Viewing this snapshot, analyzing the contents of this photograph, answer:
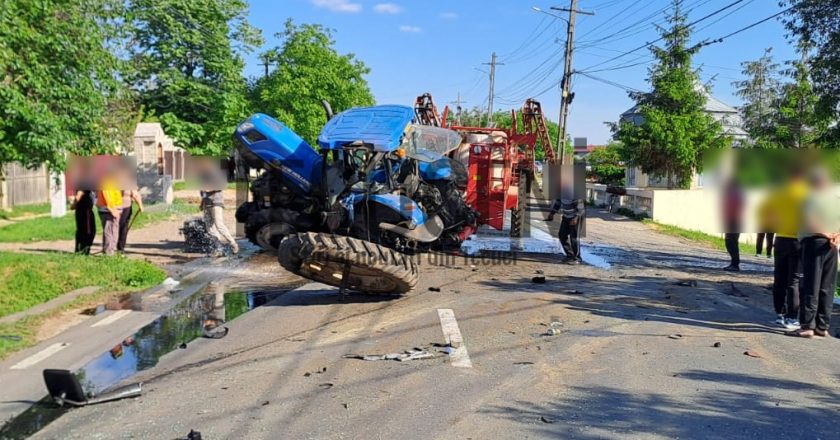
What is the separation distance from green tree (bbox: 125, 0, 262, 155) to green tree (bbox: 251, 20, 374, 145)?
3.80 ft

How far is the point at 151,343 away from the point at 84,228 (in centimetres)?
523

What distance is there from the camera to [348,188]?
898 cm

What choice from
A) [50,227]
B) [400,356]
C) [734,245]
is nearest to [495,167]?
[734,245]

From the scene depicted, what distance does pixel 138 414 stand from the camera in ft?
15.0

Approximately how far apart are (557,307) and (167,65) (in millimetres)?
22676

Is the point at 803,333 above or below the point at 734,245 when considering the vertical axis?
below

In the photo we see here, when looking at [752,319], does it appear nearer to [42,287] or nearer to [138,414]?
[138,414]

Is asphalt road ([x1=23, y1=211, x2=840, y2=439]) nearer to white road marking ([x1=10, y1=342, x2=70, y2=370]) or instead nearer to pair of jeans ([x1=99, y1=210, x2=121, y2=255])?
white road marking ([x1=10, y1=342, x2=70, y2=370])

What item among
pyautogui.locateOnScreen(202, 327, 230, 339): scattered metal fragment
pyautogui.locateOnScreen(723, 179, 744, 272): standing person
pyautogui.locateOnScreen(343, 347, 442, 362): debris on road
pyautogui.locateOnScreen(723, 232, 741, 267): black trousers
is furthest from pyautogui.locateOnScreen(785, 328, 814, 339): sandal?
pyautogui.locateOnScreen(202, 327, 230, 339): scattered metal fragment

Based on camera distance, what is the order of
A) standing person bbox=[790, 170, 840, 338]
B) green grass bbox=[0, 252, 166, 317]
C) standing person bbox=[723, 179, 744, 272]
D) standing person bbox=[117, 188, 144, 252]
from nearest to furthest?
standing person bbox=[790, 170, 840, 338] → green grass bbox=[0, 252, 166, 317] → standing person bbox=[723, 179, 744, 272] → standing person bbox=[117, 188, 144, 252]

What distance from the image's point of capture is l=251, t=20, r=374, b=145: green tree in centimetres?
2436

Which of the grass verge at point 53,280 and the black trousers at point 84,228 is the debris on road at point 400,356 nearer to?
the grass verge at point 53,280

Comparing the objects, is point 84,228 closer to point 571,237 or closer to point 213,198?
point 213,198

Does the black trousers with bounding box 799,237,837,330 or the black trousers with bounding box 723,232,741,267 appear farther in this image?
the black trousers with bounding box 723,232,741,267
